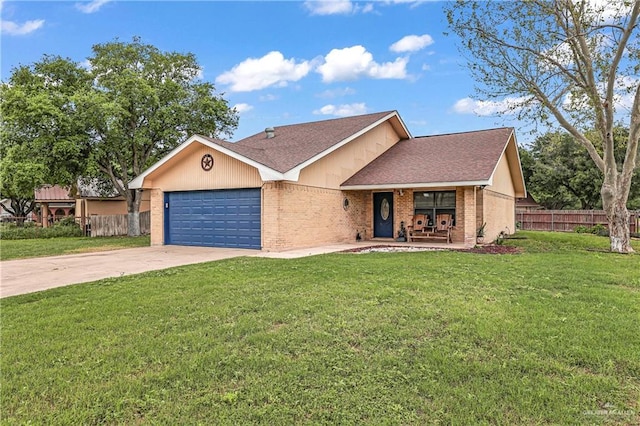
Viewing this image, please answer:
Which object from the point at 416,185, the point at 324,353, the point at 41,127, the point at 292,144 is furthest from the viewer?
the point at 41,127

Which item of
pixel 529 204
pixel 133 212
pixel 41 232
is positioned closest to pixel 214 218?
pixel 133 212

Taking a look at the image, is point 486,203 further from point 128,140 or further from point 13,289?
point 128,140

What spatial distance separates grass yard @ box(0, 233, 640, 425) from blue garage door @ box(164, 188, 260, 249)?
22.7 feet

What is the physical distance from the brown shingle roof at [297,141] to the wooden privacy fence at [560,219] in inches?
653

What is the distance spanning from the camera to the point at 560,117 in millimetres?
13891

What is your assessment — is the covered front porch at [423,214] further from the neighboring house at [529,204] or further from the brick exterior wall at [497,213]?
the neighboring house at [529,204]

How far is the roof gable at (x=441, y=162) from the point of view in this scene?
14258 mm

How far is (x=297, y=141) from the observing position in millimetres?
16656

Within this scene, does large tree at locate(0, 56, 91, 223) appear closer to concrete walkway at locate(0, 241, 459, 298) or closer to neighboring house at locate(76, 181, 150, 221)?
neighboring house at locate(76, 181, 150, 221)

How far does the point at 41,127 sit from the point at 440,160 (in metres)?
17.9

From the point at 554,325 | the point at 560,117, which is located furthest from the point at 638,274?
the point at 560,117

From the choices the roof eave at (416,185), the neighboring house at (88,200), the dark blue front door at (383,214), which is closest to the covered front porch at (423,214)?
the dark blue front door at (383,214)

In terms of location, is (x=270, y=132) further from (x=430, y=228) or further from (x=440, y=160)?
(x=430, y=228)

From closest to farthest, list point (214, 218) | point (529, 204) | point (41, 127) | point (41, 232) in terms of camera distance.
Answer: point (214, 218) < point (41, 127) < point (41, 232) < point (529, 204)
